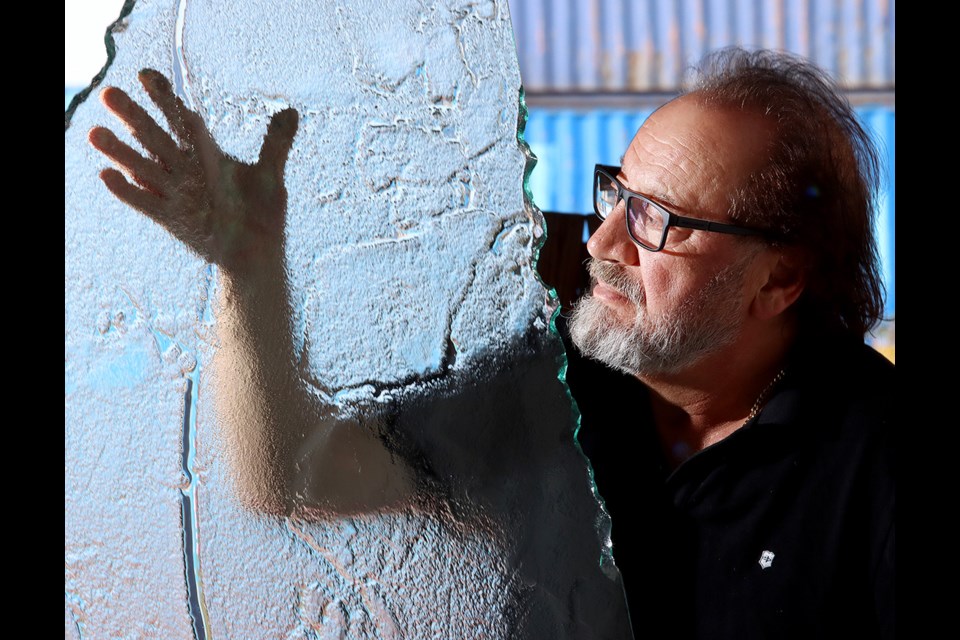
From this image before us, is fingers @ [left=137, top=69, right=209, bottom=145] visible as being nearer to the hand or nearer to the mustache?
the hand

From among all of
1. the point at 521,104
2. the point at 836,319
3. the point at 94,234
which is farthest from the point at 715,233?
the point at 94,234

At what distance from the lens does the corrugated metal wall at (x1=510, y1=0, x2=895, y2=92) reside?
4574 millimetres

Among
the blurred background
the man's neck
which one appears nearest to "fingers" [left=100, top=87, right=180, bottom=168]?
the man's neck

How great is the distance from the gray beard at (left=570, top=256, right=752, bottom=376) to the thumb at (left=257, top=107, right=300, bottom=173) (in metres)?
0.65

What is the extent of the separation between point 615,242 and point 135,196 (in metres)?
0.75

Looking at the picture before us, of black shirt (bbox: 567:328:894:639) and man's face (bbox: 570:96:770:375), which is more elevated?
man's face (bbox: 570:96:770:375)

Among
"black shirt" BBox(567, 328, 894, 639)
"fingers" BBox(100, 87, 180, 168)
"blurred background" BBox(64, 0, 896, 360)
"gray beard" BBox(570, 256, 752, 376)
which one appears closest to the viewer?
"fingers" BBox(100, 87, 180, 168)

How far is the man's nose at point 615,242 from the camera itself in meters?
1.26

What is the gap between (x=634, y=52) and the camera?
4668mm

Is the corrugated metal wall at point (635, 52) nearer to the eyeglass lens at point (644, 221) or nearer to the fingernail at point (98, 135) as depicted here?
the eyeglass lens at point (644, 221)

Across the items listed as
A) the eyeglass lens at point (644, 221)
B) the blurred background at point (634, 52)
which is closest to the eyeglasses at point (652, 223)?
the eyeglass lens at point (644, 221)

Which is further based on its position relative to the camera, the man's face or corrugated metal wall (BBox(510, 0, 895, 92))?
corrugated metal wall (BBox(510, 0, 895, 92))

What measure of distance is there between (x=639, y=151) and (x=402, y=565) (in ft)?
2.77

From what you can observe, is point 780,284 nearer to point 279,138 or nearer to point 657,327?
point 657,327
